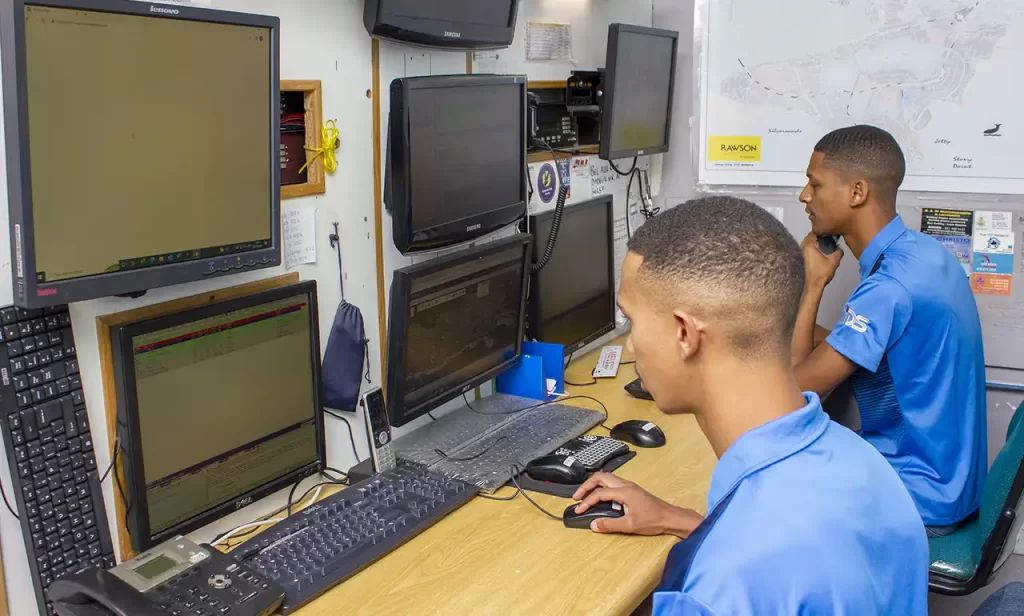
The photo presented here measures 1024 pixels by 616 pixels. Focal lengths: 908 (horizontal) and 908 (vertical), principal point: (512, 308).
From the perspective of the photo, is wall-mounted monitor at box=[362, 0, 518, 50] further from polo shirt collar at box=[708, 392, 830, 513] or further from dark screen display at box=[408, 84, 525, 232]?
polo shirt collar at box=[708, 392, 830, 513]

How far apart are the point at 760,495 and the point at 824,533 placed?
8cm

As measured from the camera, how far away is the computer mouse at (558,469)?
1894mm

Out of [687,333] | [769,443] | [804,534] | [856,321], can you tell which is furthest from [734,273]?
[856,321]

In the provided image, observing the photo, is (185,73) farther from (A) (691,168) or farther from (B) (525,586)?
(A) (691,168)

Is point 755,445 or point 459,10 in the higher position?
point 459,10

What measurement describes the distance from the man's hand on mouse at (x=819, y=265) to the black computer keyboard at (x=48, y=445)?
1.92m

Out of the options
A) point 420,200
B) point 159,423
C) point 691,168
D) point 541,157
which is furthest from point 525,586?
point 691,168

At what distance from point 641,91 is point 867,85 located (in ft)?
2.28

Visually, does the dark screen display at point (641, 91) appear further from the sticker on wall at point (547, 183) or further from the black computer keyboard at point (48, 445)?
the black computer keyboard at point (48, 445)

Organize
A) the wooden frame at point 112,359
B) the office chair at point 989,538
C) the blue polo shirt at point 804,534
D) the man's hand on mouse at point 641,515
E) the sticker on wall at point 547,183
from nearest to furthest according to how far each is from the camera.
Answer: the blue polo shirt at point 804,534
the wooden frame at point 112,359
the man's hand on mouse at point 641,515
the office chair at point 989,538
the sticker on wall at point 547,183

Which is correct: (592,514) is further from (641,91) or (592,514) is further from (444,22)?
(641,91)

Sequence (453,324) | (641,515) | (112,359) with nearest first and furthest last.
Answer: (112,359) < (641,515) < (453,324)

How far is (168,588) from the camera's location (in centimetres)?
138

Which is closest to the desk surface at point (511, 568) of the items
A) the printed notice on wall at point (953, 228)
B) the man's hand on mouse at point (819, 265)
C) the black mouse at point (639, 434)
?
the black mouse at point (639, 434)
